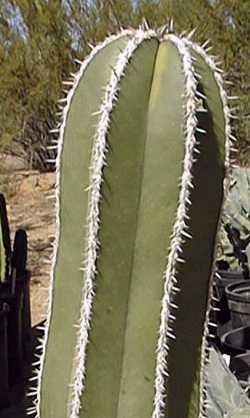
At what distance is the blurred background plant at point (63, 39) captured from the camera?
1021cm

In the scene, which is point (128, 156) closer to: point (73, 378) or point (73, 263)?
point (73, 263)

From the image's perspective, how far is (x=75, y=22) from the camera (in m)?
10.8

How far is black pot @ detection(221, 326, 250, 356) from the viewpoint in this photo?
3256 mm

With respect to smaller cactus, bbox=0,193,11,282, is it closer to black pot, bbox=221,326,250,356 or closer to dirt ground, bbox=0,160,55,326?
dirt ground, bbox=0,160,55,326

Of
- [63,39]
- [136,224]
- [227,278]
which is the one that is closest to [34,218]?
[63,39]

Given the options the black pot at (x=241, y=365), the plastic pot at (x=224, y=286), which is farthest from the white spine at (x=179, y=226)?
the plastic pot at (x=224, y=286)

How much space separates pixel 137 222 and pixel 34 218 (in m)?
7.43

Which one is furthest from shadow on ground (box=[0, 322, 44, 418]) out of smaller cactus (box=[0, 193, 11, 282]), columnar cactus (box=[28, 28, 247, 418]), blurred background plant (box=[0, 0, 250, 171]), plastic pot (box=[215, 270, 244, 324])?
blurred background plant (box=[0, 0, 250, 171])

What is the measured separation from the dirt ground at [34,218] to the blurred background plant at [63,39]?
59cm

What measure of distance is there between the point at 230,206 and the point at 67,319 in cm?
310

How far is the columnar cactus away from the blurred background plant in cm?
901

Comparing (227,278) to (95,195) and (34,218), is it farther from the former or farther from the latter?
(34,218)

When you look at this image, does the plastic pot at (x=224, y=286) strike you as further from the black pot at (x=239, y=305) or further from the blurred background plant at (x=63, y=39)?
the blurred background plant at (x=63, y=39)

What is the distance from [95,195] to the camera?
3.96ft
